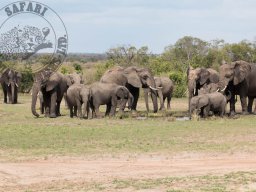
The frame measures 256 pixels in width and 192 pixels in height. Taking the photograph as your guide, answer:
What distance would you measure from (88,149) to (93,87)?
915cm

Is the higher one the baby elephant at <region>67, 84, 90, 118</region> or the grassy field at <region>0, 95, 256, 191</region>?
the baby elephant at <region>67, 84, 90, 118</region>

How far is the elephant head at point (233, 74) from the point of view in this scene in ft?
89.8

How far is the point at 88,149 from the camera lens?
16.5 meters

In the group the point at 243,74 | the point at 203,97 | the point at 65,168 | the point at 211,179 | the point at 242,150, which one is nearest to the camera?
the point at 211,179

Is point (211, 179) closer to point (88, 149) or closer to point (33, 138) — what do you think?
point (88, 149)

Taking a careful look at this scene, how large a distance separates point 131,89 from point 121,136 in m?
10.4

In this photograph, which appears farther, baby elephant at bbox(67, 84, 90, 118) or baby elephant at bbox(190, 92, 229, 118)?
baby elephant at bbox(67, 84, 90, 118)

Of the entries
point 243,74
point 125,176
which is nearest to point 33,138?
point 125,176

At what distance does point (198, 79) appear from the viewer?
28062 millimetres

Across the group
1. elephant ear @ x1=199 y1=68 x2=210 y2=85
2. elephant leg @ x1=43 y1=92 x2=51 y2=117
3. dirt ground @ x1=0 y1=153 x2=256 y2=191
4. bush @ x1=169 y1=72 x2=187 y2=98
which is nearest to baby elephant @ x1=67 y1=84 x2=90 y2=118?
elephant leg @ x1=43 y1=92 x2=51 y2=117

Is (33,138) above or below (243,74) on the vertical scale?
below

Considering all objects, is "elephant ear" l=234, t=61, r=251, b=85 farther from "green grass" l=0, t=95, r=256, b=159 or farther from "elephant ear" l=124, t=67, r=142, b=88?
"elephant ear" l=124, t=67, r=142, b=88

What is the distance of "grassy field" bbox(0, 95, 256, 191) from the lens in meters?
11.8

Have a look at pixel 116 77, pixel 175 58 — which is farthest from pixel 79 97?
pixel 175 58
